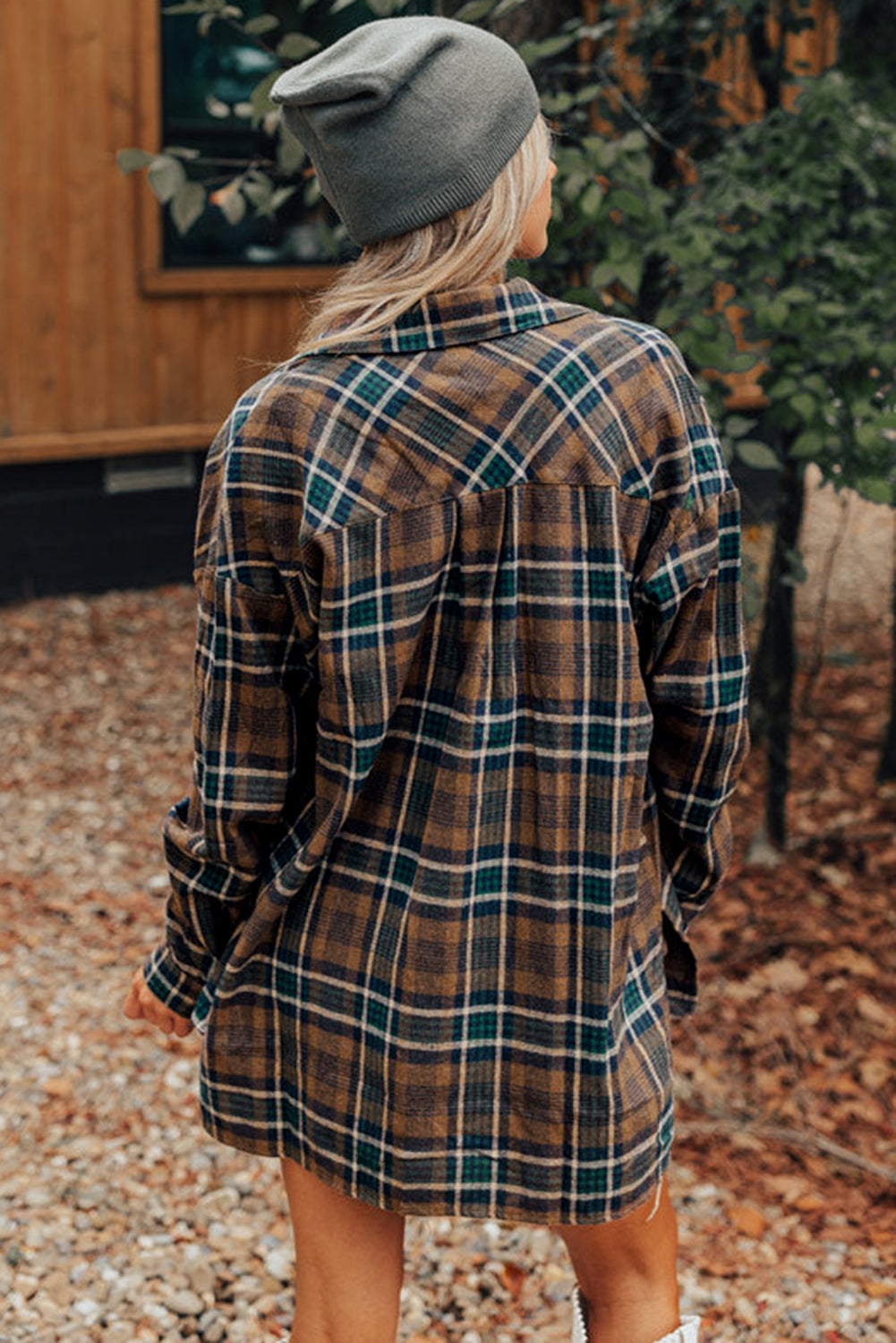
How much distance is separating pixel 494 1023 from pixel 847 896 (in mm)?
3068

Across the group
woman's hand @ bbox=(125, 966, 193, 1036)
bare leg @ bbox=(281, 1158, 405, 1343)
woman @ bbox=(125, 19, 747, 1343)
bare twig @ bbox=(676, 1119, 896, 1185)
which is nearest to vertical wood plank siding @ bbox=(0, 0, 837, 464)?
bare twig @ bbox=(676, 1119, 896, 1185)

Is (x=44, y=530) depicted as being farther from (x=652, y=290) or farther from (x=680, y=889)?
(x=680, y=889)

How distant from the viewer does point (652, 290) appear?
3.96 meters

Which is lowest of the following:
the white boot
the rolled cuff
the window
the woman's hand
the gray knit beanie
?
the window

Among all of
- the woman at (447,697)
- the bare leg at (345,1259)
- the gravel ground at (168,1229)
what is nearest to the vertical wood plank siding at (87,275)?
the gravel ground at (168,1229)

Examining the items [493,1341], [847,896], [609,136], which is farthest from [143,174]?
[493,1341]

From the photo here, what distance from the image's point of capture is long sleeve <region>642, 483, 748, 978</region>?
1.73 meters

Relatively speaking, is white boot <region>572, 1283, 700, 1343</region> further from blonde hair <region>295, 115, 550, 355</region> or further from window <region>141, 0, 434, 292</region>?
window <region>141, 0, 434, 292</region>

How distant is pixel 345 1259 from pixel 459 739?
0.63 meters

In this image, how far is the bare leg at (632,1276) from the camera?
1877mm

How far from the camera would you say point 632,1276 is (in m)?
1.90

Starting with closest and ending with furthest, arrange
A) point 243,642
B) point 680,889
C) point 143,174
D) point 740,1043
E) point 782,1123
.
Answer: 1. point 243,642
2. point 680,889
3. point 782,1123
4. point 740,1043
5. point 143,174

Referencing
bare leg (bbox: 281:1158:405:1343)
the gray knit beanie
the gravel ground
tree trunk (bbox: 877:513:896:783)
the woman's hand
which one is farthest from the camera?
tree trunk (bbox: 877:513:896:783)

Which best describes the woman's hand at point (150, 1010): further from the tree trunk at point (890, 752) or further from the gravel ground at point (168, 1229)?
the tree trunk at point (890, 752)
